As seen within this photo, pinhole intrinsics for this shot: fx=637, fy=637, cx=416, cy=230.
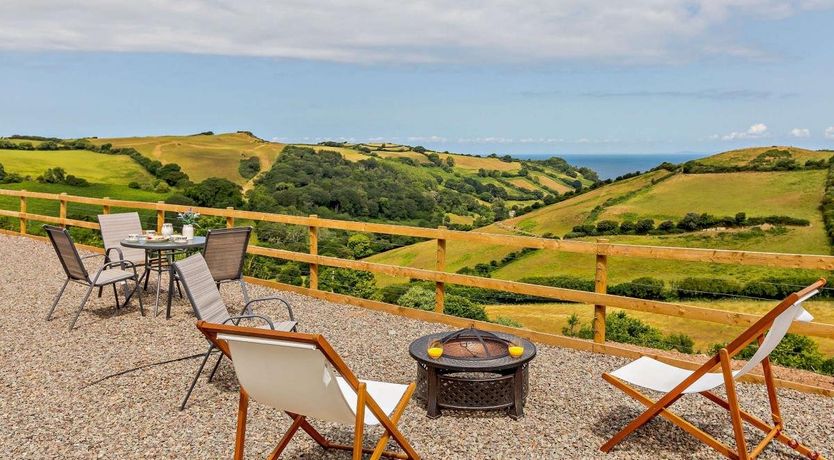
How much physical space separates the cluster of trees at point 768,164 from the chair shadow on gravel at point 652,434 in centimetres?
4492

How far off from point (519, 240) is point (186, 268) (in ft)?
9.80

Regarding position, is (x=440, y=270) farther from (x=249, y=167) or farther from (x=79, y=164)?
(x=249, y=167)

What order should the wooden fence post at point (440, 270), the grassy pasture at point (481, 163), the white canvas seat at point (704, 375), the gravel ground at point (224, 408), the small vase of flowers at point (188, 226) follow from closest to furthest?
the white canvas seat at point (704, 375) < the gravel ground at point (224, 408) < the wooden fence post at point (440, 270) < the small vase of flowers at point (188, 226) < the grassy pasture at point (481, 163)

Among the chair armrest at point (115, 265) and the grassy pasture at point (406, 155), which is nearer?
the chair armrest at point (115, 265)

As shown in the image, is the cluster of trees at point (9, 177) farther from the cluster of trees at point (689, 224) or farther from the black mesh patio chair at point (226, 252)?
the black mesh patio chair at point (226, 252)

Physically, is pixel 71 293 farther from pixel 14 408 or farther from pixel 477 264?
pixel 477 264

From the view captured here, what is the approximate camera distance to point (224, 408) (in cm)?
411

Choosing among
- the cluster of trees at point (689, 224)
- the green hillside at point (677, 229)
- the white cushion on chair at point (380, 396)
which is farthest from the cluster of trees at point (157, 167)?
the white cushion on chair at point (380, 396)

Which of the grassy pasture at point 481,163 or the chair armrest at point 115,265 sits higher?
the grassy pasture at point 481,163

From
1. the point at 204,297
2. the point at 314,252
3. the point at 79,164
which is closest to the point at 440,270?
the point at 314,252

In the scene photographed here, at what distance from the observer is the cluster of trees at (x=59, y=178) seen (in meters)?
42.6

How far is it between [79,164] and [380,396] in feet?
171

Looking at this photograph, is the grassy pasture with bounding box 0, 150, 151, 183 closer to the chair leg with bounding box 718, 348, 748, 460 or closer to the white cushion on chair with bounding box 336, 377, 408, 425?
the white cushion on chair with bounding box 336, 377, 408, 425

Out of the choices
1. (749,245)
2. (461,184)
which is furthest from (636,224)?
(461,184)
